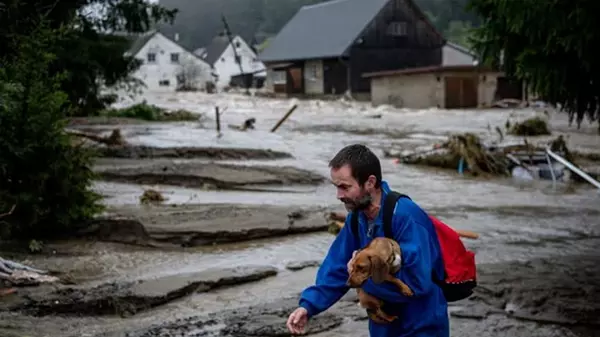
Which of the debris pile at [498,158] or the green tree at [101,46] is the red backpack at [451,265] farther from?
the green tree at [101,46]

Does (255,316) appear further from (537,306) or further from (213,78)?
(213,78)

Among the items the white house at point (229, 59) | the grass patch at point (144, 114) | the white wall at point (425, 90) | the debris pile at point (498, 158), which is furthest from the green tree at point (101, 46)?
the white house at point (229, 59)

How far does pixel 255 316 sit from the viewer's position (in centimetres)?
662

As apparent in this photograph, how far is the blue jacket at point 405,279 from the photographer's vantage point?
345 cm

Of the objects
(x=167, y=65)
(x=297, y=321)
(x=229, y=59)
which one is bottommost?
(x=297, y=321)

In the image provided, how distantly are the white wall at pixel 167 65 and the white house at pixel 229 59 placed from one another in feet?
21.4

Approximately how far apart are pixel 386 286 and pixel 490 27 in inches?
238

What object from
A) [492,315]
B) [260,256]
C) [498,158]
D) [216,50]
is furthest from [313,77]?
[492,315]

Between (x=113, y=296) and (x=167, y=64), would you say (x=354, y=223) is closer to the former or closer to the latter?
(x=113, y=296)

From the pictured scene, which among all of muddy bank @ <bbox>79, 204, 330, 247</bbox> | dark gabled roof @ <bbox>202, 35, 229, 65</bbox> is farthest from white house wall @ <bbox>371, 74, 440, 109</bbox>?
dark gabled roof @ <bbox>202, 35, 229, 65</bbox>

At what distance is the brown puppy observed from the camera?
11.0ft

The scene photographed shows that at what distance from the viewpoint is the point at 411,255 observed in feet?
11.2

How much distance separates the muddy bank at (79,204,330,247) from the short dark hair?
6617 mm

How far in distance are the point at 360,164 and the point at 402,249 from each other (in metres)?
0.42
